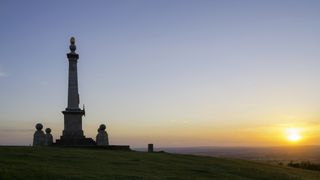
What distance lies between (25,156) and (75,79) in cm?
1995

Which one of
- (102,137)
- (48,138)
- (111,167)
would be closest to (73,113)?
(48,138)

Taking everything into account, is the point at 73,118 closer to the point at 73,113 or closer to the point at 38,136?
the point at 73,113

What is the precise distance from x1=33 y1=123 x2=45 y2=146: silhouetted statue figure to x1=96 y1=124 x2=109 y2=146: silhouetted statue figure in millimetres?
5080

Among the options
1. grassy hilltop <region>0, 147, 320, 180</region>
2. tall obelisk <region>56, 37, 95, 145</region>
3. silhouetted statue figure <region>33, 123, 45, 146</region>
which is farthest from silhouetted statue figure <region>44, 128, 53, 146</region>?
grassy hilltop <region>0, 147, 320, 180</region>

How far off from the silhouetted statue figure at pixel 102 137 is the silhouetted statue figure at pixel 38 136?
5.08 metres

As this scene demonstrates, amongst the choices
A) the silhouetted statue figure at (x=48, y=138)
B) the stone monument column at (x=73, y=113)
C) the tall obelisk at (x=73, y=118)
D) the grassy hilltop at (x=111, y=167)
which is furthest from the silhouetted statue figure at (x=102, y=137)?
the grassy hilltop at (x=111, y=167)

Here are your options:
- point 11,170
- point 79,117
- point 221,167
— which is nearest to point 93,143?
point 79,117

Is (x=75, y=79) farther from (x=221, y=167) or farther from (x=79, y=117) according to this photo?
(x=221, y=167)

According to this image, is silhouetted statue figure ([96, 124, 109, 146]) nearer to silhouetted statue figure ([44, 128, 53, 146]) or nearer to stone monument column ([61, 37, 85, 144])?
stone monument column ([61, 37, 85, 144])

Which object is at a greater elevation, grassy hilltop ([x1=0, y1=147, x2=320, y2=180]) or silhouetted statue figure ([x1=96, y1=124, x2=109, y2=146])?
silhouetted statue figure ([x1=96, y1=124, x2=109, y2=146])

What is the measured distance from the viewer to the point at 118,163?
27547 millimetres

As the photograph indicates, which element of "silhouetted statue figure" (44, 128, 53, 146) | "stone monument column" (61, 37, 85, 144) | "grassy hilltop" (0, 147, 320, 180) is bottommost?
"grassy hilltop" (0, 147, 320, 180)

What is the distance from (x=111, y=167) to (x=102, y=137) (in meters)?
21.2

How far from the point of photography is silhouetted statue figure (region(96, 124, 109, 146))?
46.0 metres
